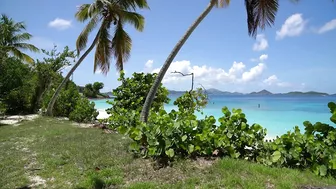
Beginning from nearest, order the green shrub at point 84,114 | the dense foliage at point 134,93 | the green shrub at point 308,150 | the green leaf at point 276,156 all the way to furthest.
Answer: the green shrub at point 308,150 → the green leaf at point 276,156 → the dense foliage at point 134,93 → the green shrub at point 84,114

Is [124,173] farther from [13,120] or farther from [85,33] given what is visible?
[13,120]

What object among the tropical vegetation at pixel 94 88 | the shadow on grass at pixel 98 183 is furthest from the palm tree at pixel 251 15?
the tropical vegetation at pixel 94 88

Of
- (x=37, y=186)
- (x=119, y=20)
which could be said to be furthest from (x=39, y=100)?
(x=37, y=186)

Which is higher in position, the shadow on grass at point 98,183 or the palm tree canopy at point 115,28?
the palm tree canopy at point 115,28

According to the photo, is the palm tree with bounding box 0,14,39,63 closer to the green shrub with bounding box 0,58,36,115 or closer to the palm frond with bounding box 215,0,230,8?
the green shrub with bounding box 0,58,36,115

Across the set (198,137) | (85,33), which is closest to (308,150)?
(198,137)

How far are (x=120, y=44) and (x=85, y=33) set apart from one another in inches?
82.9

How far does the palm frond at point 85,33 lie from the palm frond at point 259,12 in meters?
8.31

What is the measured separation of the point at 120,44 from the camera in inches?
487

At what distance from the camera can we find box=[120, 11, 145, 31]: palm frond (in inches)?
504

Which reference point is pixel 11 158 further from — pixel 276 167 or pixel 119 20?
pixel 119 20

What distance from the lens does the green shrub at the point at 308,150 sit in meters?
3.79

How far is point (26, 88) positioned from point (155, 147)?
15442 mm

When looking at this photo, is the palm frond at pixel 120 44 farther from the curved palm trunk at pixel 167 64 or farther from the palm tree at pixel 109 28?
the curved palm trunk at pixel 167 64
